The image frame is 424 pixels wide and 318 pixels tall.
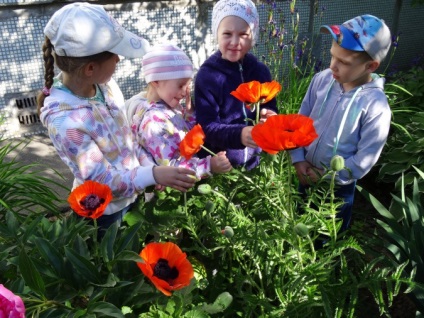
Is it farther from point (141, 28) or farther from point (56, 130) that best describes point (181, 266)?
point (141, 28)

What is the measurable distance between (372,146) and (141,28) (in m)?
2.98

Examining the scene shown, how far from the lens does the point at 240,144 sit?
1907mm

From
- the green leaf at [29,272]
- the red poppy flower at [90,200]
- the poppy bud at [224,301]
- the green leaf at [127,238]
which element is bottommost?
the poppy bud at [224,301]

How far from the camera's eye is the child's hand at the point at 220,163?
155 centimetres

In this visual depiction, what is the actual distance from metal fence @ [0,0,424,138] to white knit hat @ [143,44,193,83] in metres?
1.70

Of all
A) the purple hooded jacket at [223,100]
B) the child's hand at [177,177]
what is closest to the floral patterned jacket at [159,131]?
the purple hooded jacket at [223,100]

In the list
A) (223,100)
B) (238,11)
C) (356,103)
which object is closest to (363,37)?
(356,103)

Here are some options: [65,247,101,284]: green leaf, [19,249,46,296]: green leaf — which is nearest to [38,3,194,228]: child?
[65,247,101,284]: green leaf

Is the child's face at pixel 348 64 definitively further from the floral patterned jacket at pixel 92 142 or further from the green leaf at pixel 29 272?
the green leaf at pixel 29 272

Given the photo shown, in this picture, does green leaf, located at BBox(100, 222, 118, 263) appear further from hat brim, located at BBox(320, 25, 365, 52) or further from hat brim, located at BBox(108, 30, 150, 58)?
Answer: hat brim, located at BBox(320, 25, 365, 52)

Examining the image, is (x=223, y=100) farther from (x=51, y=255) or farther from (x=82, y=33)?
(x=51, y=255)

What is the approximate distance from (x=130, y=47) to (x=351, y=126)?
919mm

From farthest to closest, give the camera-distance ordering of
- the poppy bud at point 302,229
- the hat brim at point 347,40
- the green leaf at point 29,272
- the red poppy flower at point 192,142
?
the hat brim at point 347,40, the red poppy flower at point 192,142, the poppy bud at point 302,229, the green leaf at point 29,272

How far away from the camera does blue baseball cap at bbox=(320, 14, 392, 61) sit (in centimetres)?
175
